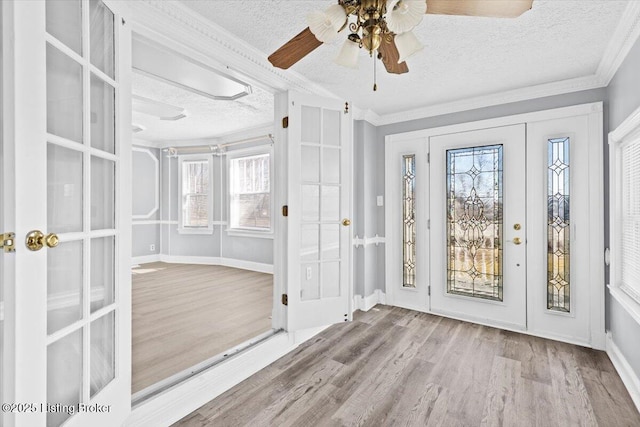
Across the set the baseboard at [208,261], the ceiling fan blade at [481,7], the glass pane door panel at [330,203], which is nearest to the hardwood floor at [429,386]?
the glass pane door panel at [330,203]

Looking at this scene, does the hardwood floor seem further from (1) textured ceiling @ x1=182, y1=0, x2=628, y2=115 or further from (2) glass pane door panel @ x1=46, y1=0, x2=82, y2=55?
(1) textured ceiling @ x1=182, y1=0, x2=628, y2=115

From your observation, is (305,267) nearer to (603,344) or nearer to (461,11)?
(461,11)

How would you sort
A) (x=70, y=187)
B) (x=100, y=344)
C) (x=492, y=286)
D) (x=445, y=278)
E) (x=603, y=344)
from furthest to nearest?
(x=445, y=278)
(x=492, y=286)
(x=603, y=344)
(x=100, y=344)
(x=70, y=187)

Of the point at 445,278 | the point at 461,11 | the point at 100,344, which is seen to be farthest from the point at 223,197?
the point at 461,11

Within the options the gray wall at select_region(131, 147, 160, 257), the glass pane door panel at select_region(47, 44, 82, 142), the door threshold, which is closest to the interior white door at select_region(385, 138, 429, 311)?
the door threshold

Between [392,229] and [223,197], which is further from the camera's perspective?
[223,197]

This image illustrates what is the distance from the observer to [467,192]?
336 cm

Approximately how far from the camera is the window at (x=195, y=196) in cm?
625

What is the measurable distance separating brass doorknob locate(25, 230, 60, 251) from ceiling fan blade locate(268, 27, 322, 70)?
4.17 feet

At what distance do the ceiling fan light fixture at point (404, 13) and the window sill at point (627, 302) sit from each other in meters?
2.30

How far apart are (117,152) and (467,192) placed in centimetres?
328

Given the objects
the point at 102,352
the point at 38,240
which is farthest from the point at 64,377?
the point at 38,240

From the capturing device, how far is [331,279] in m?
2.90

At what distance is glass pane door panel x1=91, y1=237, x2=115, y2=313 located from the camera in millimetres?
1349
